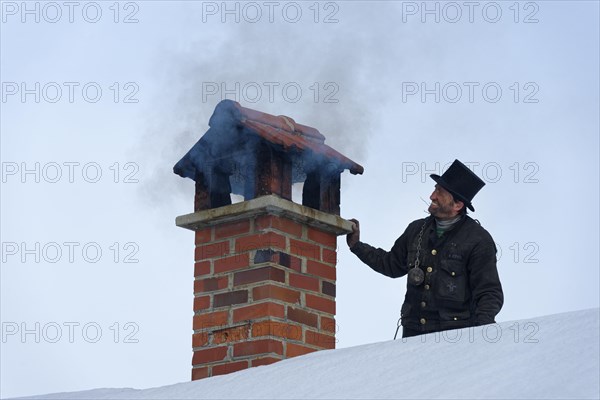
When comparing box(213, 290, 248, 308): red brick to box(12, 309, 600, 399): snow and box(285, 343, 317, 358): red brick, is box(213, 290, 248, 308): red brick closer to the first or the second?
box(285, 343, 317, 358): red brick

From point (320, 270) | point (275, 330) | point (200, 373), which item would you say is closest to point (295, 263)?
point (320, 270)

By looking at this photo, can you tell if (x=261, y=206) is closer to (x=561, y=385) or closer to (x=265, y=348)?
(x=265, y=348)

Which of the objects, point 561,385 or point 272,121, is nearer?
point 561,385

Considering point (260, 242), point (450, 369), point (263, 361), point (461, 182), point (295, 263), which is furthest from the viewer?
point (461, 182)

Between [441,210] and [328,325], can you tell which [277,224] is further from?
[441,210]

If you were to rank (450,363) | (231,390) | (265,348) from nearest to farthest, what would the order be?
(450,363)
(231,390)
(265,348)

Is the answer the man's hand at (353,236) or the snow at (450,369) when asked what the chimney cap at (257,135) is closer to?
the man's hand at (353,236)

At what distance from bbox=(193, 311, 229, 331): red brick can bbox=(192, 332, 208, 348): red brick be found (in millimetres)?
40

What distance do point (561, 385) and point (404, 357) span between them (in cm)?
88

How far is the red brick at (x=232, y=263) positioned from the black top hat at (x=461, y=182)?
1245 mm

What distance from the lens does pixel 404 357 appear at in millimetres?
4562

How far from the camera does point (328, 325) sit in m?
6.63

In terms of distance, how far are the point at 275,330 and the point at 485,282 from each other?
1.20 metres

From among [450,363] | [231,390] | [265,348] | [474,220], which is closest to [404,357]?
[450,363]
